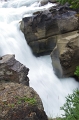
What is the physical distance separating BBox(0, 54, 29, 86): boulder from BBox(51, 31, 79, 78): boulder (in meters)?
2.62

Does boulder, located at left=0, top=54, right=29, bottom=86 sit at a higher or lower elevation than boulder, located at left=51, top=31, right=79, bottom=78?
higher

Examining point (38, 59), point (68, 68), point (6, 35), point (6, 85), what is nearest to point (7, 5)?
point (6, 35)

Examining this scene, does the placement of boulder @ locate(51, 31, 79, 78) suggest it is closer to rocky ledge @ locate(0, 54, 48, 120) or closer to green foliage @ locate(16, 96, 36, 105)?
rocky ledge @ locate(0, 54, 48, 120)

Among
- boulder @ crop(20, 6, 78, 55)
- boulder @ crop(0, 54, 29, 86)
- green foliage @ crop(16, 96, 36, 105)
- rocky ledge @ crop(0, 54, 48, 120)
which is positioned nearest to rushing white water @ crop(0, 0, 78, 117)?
boulder @ crop(20, 6, 78, 55)

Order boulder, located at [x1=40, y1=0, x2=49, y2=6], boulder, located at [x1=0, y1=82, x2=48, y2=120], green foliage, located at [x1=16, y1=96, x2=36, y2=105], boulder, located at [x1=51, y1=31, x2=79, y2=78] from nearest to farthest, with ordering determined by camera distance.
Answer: boulder, located at [x1=0, y1=82, x2=48, y2=120] < green foliage, located at [x1=16, y1=96, x2=36, y2=105] < boulder, located at [x1=51, y1=31, x2=79, y2=78] < boulder, located at [x1=40, y1=0, x2=49, y2=6]

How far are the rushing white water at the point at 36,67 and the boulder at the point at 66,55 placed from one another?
0.40 m

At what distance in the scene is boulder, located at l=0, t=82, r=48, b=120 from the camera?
524 centimetres

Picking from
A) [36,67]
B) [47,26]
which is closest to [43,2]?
[47,26]

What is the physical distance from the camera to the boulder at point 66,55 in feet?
31.8

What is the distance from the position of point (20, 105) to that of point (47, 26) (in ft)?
19.4

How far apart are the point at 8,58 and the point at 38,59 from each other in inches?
152

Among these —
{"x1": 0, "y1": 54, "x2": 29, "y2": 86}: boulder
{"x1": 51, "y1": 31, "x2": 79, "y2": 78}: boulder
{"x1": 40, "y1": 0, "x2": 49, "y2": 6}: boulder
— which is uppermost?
{"x1": 0, "y1": 54, "x2": 29, "y2": 86}: boulder

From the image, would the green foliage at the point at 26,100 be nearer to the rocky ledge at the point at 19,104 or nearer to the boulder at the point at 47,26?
the rocky ledge at the point at 19,104

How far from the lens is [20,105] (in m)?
5.45
